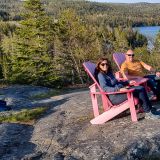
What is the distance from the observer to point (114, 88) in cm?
925

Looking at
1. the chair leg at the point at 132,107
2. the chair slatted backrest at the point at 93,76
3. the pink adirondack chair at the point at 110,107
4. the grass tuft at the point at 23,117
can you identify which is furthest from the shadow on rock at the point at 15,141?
the chair leg at the point at 132,107

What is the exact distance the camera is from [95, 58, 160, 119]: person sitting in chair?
910cm

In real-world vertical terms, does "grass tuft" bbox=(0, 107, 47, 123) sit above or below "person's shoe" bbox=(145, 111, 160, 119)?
below

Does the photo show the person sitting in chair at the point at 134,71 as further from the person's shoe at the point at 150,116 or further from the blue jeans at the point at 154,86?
the person's shoe at the point at 150,116

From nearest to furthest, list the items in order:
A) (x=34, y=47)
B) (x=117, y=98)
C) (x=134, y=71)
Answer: (x=117, y=98) → (x=134, y=71) → (x=34, y=47)

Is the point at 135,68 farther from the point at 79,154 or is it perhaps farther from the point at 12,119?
the point at 79,154

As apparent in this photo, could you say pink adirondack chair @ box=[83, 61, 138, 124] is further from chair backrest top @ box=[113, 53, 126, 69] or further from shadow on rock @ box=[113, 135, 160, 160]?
chair backrest top @ box=[113, 53, 126, 69]

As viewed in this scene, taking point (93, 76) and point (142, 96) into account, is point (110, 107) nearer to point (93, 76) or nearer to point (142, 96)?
point (93, 76)

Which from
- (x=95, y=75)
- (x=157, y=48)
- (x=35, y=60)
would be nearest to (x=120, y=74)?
(x=95, y=75)

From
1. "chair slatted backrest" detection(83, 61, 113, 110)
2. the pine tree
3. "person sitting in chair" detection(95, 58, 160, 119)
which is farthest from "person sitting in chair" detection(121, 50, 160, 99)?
the pine tree

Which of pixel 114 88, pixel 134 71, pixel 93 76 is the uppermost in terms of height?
pixel 93 76

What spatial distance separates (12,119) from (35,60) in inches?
1202

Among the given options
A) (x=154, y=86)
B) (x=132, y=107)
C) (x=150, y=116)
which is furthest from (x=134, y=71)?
(x=150, y=116)

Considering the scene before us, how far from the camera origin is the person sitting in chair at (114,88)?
9.10 metres
